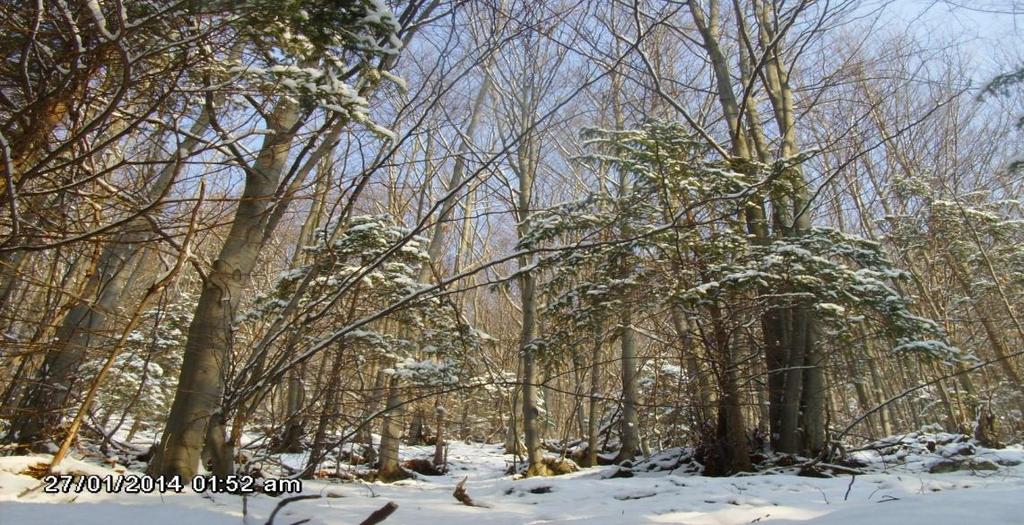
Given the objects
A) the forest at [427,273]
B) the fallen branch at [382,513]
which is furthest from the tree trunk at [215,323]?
the fallen branch at [382,513]

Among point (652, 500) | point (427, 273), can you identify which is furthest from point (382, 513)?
point (427, 273)

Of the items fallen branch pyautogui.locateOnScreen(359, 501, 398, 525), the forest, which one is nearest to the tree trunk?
the forest

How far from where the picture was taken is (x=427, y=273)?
9336 millimetres

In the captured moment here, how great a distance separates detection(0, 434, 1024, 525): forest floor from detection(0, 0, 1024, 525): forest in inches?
1.4

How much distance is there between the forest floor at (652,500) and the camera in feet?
6.36

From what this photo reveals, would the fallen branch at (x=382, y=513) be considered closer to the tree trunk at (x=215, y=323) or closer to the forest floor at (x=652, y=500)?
the forest floor at (x=652, y=500)

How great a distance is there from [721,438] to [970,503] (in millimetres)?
4054

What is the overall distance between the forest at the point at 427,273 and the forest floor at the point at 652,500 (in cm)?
4

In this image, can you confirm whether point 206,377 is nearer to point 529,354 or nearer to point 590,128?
point 529,354

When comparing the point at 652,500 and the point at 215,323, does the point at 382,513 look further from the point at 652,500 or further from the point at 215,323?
the point at 652,500

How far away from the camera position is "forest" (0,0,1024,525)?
2.35 meters

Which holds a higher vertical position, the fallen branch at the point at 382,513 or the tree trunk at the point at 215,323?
the tree trunk at the point at 215,323

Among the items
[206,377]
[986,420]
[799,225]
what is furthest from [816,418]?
[206,377]

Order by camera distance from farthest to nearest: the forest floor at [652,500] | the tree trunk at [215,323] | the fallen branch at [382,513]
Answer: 1. the tree trunk at [215,323]
2. the forest floor at [652,500]
3. the fallen branch at [382,513]
